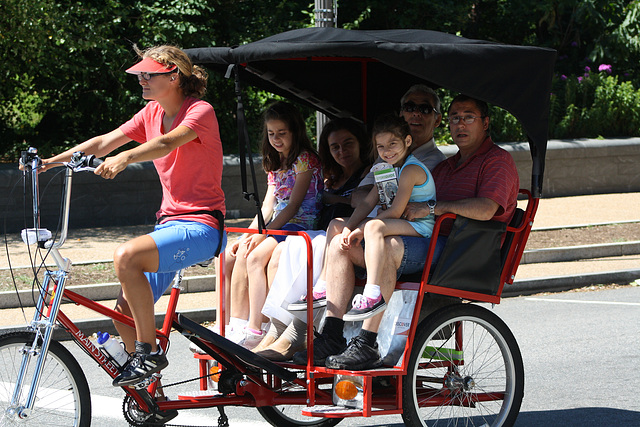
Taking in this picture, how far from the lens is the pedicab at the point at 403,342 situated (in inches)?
144

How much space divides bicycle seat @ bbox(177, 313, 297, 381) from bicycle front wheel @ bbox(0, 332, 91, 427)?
0.55 m

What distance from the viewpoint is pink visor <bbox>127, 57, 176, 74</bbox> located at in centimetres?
392

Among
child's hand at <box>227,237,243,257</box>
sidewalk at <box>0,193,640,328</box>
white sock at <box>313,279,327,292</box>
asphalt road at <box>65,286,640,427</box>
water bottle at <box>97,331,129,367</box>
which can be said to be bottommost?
sidewalk at <box>0,193,640,328</box>

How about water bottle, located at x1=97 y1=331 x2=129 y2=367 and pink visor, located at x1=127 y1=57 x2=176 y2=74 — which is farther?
pink visor, located at x1=127 y1=57 x2=176 y2=74

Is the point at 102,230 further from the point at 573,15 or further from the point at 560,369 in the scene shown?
the point at 573,15

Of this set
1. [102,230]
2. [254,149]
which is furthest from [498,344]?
[254,149]

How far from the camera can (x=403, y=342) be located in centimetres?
417

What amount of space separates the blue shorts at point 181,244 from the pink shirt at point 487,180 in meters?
1.30

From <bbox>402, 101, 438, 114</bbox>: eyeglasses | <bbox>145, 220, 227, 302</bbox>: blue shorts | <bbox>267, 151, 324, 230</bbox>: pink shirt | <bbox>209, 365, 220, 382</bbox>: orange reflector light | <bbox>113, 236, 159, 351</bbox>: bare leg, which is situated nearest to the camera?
<bbox>113, 236, 159, 351</bbox>: bare leg

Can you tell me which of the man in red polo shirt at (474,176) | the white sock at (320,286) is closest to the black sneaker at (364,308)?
the white sock at (320,286)

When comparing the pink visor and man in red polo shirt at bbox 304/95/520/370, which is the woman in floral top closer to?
man in red polo shirt at bbox 304/95/520/370

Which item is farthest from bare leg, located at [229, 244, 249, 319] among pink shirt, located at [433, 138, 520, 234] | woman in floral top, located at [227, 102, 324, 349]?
pink shirt, located at [433, 138, 520, 234]

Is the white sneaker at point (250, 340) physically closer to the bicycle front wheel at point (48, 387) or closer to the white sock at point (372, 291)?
the white sock at point (372, 291)

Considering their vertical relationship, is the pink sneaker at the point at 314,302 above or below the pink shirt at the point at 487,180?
below
